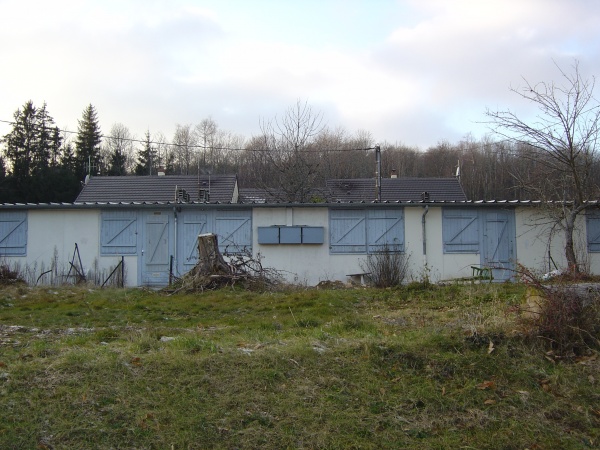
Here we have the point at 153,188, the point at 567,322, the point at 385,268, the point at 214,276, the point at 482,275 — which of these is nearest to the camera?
the point at 567,322

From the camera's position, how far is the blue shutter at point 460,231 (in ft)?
54.0

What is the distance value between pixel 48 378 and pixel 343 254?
1194 centimetres

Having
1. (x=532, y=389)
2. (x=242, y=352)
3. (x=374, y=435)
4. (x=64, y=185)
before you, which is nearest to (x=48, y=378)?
(x=242, y=352)

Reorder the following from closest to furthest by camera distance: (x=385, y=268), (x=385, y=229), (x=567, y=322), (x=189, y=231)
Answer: (x=567, y=322)
(x=385, y=268)
(x=385, y=229)
(x=189, y=231)

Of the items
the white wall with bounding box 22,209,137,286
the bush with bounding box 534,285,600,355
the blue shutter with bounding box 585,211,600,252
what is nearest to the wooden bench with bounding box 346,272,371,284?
the white wall with bounding box 22,209,137,286

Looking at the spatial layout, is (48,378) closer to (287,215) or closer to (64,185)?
(287,215)

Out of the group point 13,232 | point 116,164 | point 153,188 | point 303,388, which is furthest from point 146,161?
point 303,388

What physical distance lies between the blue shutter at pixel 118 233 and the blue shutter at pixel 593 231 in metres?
13.8

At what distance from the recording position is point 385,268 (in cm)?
1537

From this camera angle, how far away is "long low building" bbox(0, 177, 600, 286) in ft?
53.5

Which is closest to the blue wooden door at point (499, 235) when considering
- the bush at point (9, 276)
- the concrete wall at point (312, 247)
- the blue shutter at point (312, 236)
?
the concrete wall at point (312, 247)

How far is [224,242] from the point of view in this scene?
54.1 ft

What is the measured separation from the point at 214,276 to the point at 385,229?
5.99 meters

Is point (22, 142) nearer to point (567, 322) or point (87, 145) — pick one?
point (87, 145)
